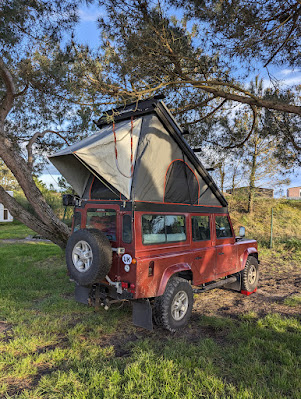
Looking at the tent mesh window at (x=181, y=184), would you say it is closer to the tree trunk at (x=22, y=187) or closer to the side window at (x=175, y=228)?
the side window at (x=175, y=228)

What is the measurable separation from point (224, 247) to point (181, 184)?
171 cm

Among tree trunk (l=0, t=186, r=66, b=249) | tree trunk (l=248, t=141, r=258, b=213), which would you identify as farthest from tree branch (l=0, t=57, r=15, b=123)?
tree trunk (l=248, t=141, r=258, b=213)

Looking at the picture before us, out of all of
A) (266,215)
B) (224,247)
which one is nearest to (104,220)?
(224,247)

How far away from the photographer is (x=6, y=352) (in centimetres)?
365

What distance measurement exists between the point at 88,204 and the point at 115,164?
0.93 meters

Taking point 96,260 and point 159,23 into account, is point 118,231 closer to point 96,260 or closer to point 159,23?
point 96,260

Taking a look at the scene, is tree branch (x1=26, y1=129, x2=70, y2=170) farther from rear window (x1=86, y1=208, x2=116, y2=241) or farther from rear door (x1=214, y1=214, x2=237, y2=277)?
rear door (x1=214, y1=214, x2=237, y2=277)

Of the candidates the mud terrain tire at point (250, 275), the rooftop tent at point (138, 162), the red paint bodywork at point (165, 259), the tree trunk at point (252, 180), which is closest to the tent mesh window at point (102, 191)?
the rooftop tent at point (138, 162)

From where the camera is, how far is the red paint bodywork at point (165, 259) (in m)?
3.92

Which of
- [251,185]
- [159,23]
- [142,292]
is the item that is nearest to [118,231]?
[142,292]

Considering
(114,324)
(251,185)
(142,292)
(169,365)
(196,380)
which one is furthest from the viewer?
(251,185)

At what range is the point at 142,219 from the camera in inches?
162

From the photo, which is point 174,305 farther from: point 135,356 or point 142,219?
point 142,219

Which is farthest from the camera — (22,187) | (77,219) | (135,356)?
(22,187)
